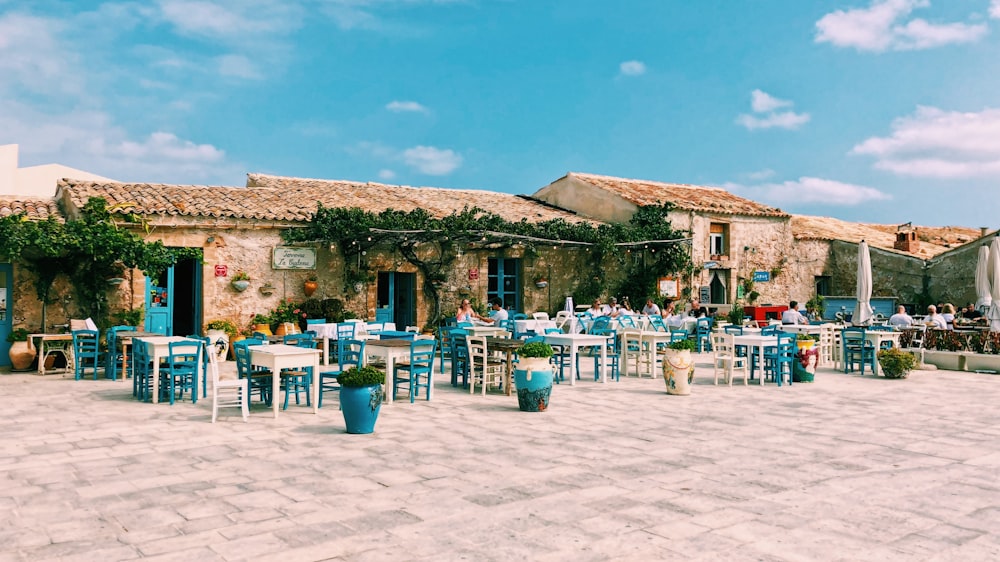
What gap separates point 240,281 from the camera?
1432 centimetres

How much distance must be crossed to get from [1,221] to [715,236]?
17.8m

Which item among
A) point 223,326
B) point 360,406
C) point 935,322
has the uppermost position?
point 935,322

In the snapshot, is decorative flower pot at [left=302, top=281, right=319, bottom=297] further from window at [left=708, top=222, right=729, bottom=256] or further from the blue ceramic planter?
window at [left=708, top=222, right=729, bottom=256]

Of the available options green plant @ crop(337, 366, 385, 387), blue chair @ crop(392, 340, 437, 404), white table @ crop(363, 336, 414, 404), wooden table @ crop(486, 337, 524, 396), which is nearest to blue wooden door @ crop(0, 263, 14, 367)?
white table @ crop(363, 336, 414, 404)

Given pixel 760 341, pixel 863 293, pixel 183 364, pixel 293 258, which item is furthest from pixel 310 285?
pixel 863 293

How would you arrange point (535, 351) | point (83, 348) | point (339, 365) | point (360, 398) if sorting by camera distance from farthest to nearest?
point (83, 348) < point (339, 365) < point (535, 351) < point (360, 398)

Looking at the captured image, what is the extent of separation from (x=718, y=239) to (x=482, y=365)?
1443 centimetres

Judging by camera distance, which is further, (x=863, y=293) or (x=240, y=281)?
(x=863, y=293)

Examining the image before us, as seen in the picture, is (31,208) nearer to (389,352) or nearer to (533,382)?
(389,352)

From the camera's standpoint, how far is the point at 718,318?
1947 cm

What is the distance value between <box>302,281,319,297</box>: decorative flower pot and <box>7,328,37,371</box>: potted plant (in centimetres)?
494

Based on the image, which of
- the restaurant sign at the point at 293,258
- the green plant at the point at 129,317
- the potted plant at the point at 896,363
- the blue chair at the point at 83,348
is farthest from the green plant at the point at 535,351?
the green plant at the point at 129,317

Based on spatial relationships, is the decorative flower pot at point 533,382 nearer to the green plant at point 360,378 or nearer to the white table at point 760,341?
the green plant at point 360,378

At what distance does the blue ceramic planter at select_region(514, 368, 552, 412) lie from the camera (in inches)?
320
